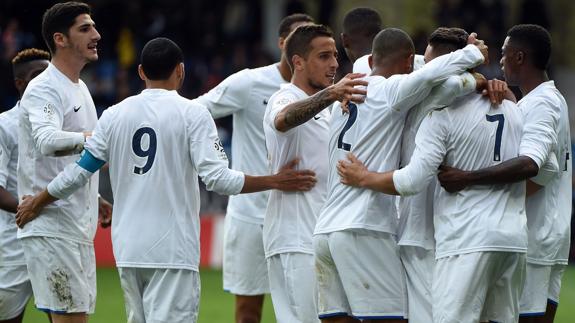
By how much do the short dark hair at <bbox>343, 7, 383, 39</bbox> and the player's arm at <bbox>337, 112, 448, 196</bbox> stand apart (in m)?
2.24

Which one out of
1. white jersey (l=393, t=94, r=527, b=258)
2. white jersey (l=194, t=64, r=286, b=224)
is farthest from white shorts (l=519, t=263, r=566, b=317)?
white jersey (l=194, t=64, r=286, b=224)

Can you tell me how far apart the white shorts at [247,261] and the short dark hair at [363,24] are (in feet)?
6.29

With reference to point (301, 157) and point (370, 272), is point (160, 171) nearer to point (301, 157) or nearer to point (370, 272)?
point (301, 157)

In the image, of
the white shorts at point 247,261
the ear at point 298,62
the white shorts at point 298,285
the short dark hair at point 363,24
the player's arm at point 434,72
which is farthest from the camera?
the white shorts at point 247,261

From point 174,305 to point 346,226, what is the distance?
4.22ft

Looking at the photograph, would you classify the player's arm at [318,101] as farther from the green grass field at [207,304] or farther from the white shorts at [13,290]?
the green grass field at [207,304]

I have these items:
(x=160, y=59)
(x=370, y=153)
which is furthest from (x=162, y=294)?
(x=370, y=153)

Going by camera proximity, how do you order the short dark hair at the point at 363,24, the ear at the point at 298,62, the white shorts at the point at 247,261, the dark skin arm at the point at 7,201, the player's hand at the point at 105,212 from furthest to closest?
the white shorts at the point at 247,261, the short dark hair at the point at 363,24, the player's hand at the point at 105,212, the dark skin arm at the point at 7,201, the ear at the point at 298,62

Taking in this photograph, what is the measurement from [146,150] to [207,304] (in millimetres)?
7263

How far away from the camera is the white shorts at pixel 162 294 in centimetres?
798

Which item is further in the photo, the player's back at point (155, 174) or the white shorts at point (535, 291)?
the white shorts at point (535, 291)

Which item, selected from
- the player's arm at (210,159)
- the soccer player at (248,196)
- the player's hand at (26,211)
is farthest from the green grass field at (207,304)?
the player's arm at (210,159)

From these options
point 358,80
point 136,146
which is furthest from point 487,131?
point 136,146

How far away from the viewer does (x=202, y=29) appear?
25969mm
